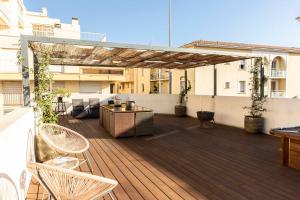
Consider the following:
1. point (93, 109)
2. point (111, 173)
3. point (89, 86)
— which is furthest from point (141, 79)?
point (111, 173)

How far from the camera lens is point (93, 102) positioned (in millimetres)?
12352

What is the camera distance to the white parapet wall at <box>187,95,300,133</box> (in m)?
6.87

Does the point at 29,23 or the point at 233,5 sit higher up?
the point at 29,23

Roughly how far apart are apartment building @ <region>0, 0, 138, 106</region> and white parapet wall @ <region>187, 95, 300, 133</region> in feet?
37.7

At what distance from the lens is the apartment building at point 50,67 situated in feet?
56.1

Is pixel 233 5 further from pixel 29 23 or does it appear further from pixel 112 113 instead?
pixel 29 23

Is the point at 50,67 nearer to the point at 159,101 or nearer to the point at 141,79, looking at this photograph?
the point at 159,101

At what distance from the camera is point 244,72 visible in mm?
20141

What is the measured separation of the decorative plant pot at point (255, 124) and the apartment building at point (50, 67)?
14432mm

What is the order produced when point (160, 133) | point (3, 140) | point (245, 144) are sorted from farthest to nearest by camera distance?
point (160, 133) → point (245, 144) → point (3, 140)

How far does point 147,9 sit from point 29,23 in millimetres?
13234

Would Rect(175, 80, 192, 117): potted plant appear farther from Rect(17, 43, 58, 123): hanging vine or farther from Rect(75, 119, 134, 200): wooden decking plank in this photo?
Rect(17, 43, 58, 123): hanging vine

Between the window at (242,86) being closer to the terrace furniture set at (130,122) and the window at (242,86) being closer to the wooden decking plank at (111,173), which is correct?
the terrace furniture set at (130,122)

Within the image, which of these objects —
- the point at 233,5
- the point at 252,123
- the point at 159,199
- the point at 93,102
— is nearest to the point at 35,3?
the point at 93,102
